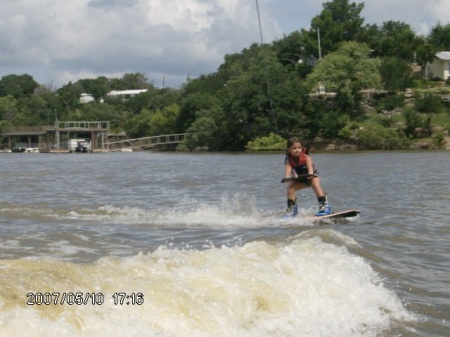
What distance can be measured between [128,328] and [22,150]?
102 m

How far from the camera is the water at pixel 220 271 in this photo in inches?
260

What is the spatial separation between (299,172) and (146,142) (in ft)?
273

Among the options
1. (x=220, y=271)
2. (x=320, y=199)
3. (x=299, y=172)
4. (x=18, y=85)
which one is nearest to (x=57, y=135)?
(x=18, y=85)

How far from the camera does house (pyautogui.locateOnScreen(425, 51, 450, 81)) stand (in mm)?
76875

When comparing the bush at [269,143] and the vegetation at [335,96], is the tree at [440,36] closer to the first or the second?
the vegetation at [335,96]

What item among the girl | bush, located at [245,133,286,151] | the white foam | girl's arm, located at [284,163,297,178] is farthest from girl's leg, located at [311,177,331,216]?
bush, located at [245,133,286,151]

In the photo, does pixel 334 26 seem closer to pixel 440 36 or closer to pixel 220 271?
pixel 440 36

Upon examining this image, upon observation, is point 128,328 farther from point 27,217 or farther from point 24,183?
point 24,183

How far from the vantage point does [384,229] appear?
45.3 feet

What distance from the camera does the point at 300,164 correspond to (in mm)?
14758

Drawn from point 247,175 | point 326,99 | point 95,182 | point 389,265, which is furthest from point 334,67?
point 389,265
